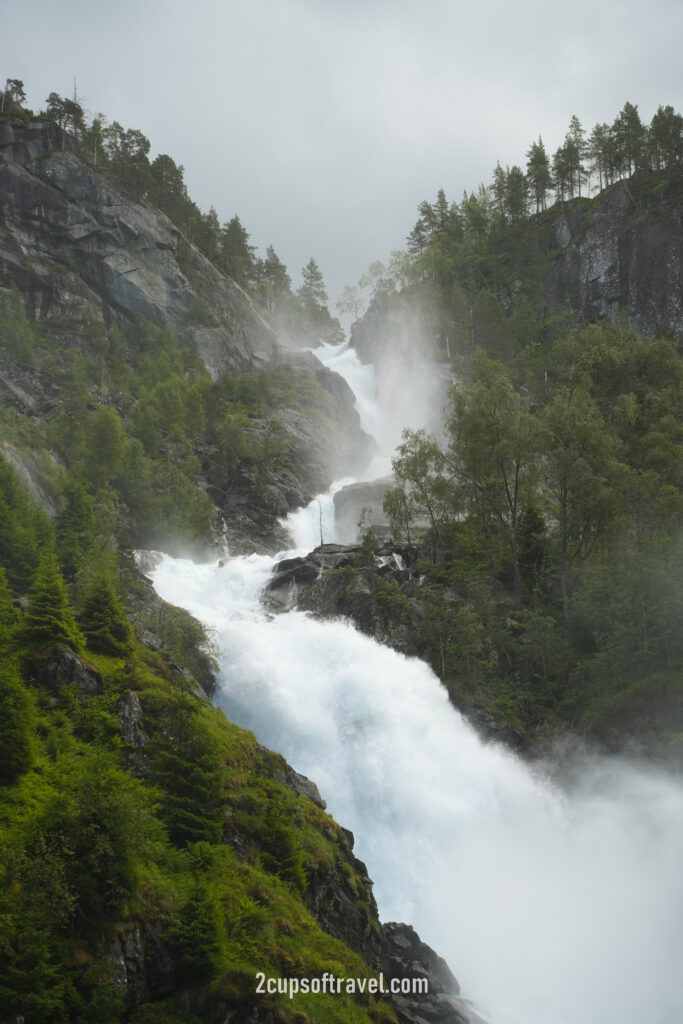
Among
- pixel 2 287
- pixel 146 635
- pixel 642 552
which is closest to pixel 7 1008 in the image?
pixel 146 635

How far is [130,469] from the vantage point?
5659 centimetres

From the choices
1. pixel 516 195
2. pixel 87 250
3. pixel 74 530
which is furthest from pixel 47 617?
pixel 516 195

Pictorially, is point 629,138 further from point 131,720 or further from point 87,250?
point 131,720

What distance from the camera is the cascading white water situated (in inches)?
1018

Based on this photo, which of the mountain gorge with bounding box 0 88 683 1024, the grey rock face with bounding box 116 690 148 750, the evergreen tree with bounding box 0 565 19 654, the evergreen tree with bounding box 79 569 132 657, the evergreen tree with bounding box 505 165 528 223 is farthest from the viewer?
the evergreen tree with bounding box 505 165 528 223

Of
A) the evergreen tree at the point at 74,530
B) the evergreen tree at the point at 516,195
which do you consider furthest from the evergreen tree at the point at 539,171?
the evergreen tree at the point at 74,530

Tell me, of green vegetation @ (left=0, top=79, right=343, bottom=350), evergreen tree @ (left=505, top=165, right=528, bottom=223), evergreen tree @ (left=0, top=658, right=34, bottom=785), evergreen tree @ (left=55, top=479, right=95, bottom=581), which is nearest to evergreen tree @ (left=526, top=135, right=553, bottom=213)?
evergreen tree @ (left=505, top=165, right=528, bottom=223)

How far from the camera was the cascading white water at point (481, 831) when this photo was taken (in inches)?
1018

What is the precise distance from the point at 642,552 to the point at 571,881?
1740cm

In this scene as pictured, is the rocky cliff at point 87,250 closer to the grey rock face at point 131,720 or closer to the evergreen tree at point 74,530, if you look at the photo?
the evergreen tree at point 74,530

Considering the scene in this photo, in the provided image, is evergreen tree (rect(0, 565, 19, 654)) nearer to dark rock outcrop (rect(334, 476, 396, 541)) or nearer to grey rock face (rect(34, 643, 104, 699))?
grey rock face (rect(34, 643, 104, 699))

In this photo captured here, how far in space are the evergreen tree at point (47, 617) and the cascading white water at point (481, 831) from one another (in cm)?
1252

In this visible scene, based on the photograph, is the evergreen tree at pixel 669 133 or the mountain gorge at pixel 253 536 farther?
the evergreen tree at pixel 669 133

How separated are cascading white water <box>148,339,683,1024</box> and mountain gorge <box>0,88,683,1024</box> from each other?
2.03 metres
